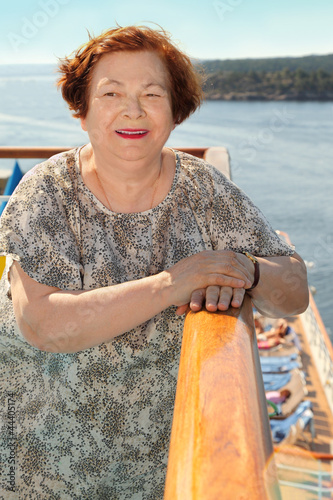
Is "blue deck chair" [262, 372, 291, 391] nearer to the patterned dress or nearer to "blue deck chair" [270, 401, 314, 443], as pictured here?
"blue deck chair" [270, 401, 314, 443]

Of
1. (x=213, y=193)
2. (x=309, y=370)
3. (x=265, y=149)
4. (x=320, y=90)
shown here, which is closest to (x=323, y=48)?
(x=320, y=90)

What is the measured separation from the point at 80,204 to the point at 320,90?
7109cm

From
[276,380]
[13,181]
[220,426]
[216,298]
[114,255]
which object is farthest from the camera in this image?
[276,380]

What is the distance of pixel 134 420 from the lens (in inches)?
59.4

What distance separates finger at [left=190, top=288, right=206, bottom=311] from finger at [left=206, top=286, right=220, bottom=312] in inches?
0.7

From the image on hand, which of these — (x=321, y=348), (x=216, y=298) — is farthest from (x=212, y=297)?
(x=321, y=348)

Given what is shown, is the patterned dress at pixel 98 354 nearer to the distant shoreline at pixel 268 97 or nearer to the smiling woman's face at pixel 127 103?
the smiling woman's face at pixel 127 103

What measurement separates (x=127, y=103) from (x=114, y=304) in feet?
1.88

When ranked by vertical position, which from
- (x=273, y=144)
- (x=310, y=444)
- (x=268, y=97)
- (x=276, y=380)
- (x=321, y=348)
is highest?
(x=268, y=97)

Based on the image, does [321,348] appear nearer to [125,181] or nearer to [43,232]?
[125,181]

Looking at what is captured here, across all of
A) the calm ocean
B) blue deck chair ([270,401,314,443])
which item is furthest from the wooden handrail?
the calm ocean

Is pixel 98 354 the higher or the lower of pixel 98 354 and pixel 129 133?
the lower

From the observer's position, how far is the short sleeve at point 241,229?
1.56 meters

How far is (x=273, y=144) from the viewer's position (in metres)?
55.5
